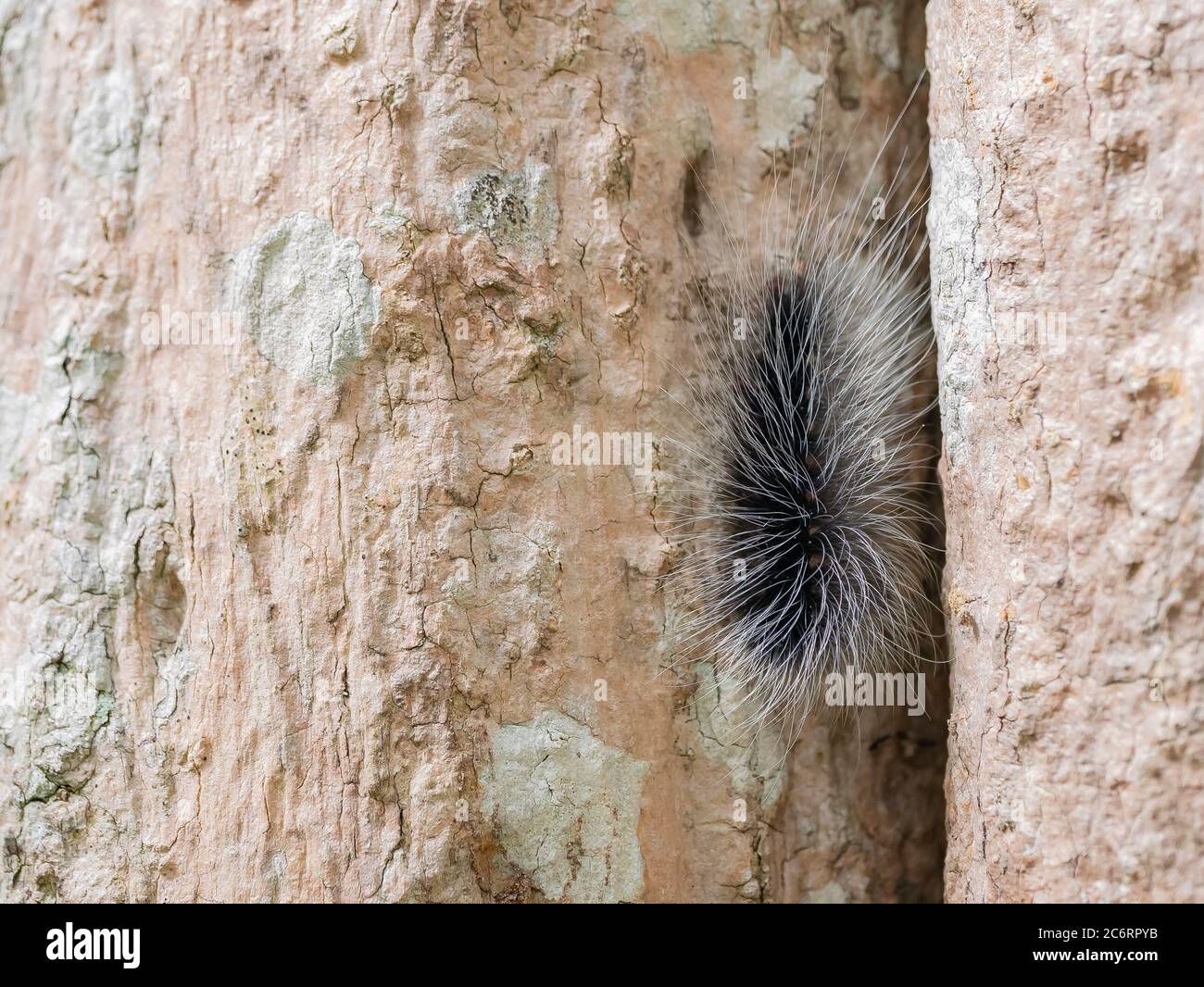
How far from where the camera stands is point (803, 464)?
191cm

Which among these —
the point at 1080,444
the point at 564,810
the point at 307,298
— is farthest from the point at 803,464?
the point at 307,298

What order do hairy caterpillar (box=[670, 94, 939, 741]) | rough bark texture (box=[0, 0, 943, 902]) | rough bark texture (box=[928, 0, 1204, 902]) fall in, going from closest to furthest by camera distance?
rough bark texture (box=[928, 0, 1204, 902])
rough bark texture (box=[0, 0, 943, 902])
hairy caterpillar (box=[670, 94, 939, 741])

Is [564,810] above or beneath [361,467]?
beneath

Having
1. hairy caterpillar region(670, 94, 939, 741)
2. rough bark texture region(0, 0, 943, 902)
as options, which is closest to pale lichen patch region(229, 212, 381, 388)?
rough bark texture region(0, 0, 943, 902)

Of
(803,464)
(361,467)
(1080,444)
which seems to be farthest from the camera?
(803,464)

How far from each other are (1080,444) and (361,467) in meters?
1.18

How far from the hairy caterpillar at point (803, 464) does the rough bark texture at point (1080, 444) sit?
23 cm

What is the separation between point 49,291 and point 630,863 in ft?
5.20

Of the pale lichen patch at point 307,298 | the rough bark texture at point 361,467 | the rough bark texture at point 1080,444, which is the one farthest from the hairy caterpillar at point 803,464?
the pale lichen patch at point 307,298

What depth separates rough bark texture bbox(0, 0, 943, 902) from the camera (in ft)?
5.34

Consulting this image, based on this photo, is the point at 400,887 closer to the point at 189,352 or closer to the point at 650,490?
the point at 650,490

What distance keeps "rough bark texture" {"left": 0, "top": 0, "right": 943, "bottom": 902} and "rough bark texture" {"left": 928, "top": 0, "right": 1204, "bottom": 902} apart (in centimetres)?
49

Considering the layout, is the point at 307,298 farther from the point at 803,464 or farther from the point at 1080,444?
the point at 1080,444

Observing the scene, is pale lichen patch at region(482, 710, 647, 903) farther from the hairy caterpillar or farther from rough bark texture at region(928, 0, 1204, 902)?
rough bark texture at region(928, 0, 1204, 902)
